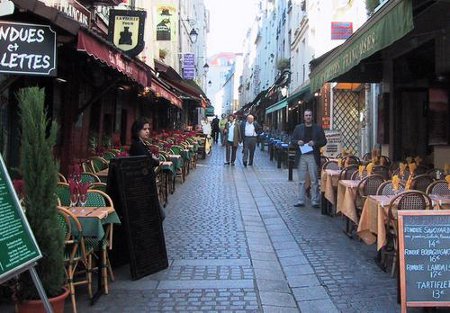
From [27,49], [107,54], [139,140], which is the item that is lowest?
[139,140]

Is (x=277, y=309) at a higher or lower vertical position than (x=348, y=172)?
lower

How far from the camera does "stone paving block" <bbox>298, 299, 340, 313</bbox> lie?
487cm

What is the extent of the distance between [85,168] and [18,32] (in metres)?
4.33

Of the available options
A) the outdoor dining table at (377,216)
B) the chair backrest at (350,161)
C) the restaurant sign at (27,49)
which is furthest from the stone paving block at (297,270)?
the chair backrest at (350,161)

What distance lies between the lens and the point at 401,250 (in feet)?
14.0

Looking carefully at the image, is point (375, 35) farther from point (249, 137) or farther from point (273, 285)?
point (249, 137)

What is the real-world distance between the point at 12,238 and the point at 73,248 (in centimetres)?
106

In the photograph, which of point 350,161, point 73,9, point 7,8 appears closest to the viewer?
point 7,8

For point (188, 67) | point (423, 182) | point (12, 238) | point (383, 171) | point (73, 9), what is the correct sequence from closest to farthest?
1. point (12, 238)
2. point (423, 182)
3. point (383, 171)
4. point (73, 9)
5. point (188, 67)

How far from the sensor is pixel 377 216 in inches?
230

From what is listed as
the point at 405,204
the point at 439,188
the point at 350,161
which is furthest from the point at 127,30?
the point at 405,204

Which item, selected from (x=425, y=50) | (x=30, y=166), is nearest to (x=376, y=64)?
(x=425, y=50)

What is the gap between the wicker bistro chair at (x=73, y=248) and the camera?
15.4 feet

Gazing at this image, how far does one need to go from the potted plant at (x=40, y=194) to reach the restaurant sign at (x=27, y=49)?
740 millimetres
